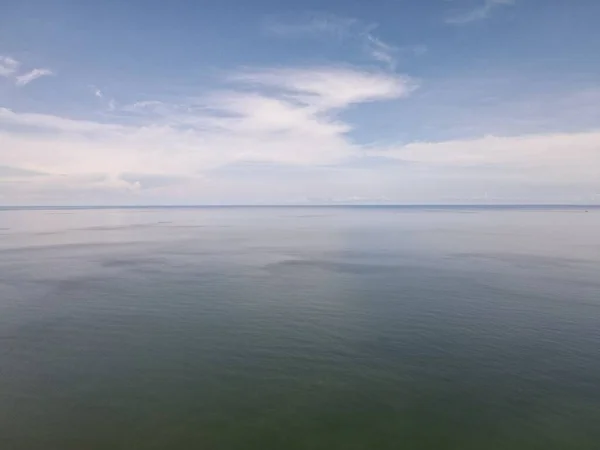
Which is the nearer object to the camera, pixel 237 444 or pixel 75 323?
pixel 237 444

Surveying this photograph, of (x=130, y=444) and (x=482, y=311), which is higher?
(x=482, y=311)

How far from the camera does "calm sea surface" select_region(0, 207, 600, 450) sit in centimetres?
1562

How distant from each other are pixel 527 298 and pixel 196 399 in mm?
29164

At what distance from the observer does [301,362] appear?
834 inches

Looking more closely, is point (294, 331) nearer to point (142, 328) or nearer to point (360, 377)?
point (360, 377)

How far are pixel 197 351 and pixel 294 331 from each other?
257 inches

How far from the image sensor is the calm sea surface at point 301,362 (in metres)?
15.6

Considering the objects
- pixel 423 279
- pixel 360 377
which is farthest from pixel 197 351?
pixel 423 279

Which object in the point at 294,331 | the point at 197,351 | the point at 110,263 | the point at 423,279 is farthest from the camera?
the point at 110,263

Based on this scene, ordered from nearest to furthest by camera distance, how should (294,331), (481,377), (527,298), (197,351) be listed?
(481,377) < (197,351) < (294,331) < (527,298)

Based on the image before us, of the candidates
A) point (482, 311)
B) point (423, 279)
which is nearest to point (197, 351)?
point (482, 311)

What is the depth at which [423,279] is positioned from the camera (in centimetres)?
4081

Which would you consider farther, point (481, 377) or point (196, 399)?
point (481, 377)

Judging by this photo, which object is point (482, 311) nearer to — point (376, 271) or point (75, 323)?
point (376, 271)
